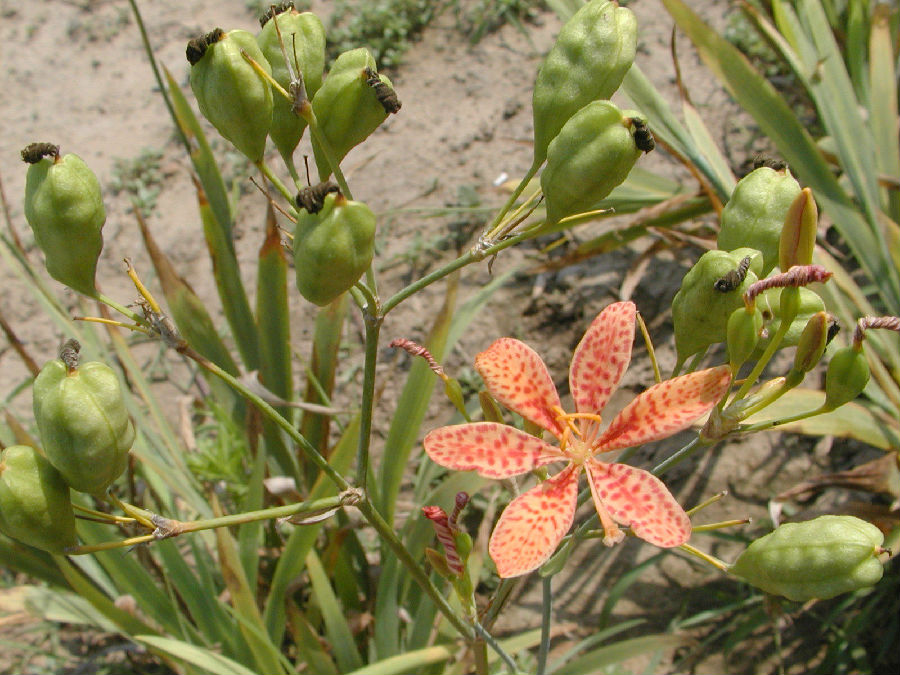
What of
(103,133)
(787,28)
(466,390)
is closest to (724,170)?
(787,28)

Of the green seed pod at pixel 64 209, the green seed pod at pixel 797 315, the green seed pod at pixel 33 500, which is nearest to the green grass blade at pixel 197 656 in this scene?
the green seed pod at pixel 33 500

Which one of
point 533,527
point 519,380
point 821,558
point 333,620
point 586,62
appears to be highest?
point 586,62

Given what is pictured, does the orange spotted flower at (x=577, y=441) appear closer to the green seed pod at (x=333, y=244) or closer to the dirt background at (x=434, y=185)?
the green seed pod at (x=333, y=244)

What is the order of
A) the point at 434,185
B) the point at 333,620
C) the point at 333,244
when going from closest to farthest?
1. the point at 333,244
2. the point at 333,620
3. the point at 434,185

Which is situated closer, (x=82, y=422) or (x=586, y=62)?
(x=82, y=422)

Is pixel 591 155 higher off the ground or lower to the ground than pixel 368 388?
higher

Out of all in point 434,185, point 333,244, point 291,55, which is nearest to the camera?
point 333,244

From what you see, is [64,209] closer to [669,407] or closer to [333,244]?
[333,244]

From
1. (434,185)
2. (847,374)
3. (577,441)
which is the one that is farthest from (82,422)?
(434,185)
